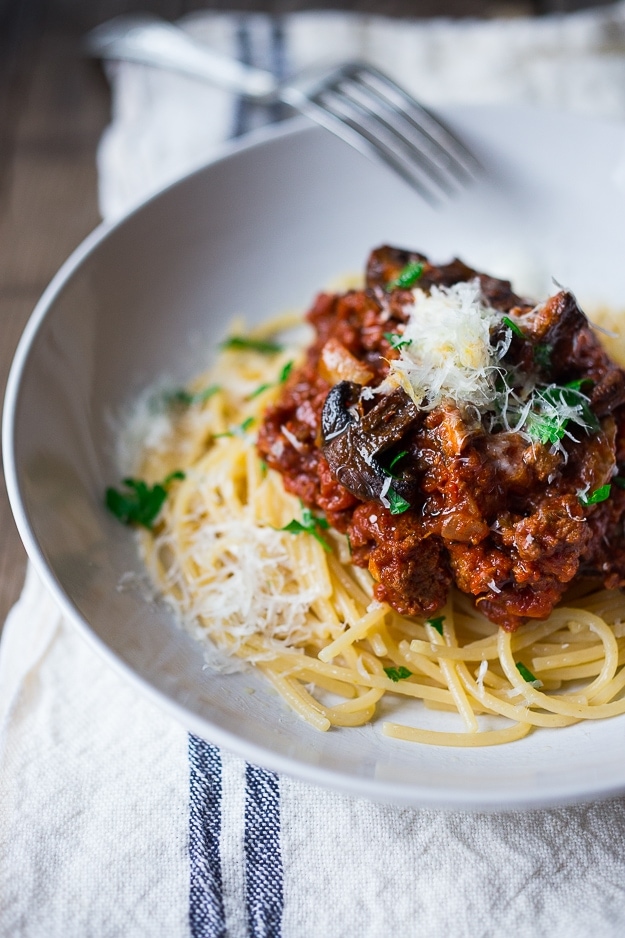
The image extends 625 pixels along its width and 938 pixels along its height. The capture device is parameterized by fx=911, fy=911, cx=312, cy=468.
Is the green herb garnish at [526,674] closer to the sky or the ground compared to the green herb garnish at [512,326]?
closer to the ground

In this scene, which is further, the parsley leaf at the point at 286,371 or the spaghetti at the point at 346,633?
the parsley leaf at the point at 286,371

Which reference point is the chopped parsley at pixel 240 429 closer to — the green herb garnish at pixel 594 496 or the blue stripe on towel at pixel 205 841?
the blue stripe on towel at pixel 205 841

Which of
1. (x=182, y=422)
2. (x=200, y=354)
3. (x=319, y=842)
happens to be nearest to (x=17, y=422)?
(x=182, y=422)

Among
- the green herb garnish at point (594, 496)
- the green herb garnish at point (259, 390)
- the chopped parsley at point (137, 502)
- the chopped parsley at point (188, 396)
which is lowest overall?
the chopped parsley at point (137, 502)

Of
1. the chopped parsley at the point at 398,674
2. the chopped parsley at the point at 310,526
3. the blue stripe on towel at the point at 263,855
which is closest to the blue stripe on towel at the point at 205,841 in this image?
the blue stripe on towel at the point at 263,855

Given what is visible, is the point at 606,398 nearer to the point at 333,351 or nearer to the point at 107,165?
the point at 333,351

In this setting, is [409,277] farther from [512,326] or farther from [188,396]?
[188,396]
